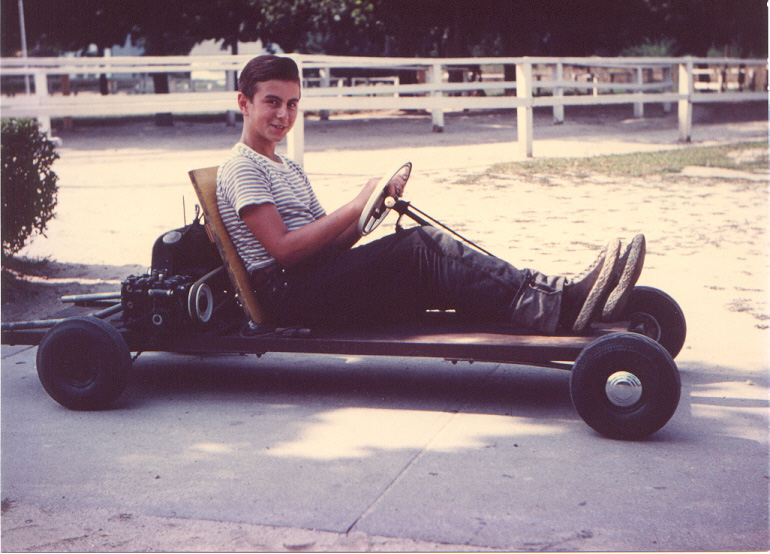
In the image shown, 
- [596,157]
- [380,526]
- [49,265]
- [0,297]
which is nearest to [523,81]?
[596,157]

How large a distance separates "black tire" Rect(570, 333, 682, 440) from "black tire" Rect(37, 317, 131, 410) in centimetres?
193

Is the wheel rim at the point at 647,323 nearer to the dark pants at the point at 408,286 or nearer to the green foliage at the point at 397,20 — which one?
the dark pants at the point at 408,286

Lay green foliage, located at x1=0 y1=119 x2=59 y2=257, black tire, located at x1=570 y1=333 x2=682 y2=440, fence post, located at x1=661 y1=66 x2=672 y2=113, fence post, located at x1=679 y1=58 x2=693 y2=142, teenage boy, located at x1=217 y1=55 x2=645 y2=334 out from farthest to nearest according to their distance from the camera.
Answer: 1. fence post, located at x1=661 y1=66 x2=672 y2=113
2. fence post, located at x1=679 y1=58 x2=693 y2=142
3. green foliage, located at x1=0 y1=119 x2=59 y2=257
4. teenage boy, located at x1=217 y1=55 x2=645 y2=334
5. black tire, located at x1=570 y1=333 x2=682 y2=440

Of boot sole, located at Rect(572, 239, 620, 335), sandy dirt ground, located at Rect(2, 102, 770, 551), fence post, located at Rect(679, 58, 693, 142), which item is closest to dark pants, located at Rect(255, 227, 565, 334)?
boot sole, located at Rect(572, 239, 620, 335)

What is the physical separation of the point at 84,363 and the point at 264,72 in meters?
1.49

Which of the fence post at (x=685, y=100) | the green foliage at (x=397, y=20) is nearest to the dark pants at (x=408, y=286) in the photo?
the fence post at (x=685, y=100)

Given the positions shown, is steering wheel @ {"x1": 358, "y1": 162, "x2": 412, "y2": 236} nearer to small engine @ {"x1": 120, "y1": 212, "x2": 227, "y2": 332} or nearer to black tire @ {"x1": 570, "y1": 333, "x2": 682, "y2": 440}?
small engine @ {"x1": 120, "y1": 212, "x2": 227, "y2": 332}

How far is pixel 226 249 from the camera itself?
4.16 m

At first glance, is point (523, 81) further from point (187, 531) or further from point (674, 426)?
point (187, 531)

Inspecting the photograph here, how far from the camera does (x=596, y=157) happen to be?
42.7 feet

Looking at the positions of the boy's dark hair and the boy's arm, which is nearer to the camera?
the boy's arm

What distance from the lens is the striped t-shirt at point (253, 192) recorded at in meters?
4.07

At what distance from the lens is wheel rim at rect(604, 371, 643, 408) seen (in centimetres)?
356

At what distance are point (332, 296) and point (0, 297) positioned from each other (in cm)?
303
